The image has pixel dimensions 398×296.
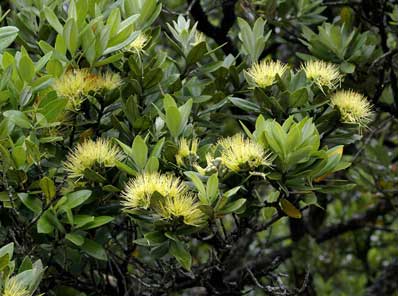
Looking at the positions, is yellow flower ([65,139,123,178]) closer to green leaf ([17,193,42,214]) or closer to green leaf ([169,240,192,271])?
green leaf ([17,193,42,214])

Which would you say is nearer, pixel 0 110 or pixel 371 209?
pixel 0 110

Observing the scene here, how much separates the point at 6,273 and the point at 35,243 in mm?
470

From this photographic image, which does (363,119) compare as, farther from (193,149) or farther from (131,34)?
(131,34)

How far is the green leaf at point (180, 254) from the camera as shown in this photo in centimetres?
171

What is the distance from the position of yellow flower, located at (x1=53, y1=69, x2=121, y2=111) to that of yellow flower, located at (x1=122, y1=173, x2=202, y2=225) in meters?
0.37

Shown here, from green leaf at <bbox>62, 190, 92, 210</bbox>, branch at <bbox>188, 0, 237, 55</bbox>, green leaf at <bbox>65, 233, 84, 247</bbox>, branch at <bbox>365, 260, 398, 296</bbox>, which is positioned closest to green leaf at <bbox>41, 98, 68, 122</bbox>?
Answer: green leaf at <bbox>62, 190, 92, 210</bbox>

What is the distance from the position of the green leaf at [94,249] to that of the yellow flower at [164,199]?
0.31m

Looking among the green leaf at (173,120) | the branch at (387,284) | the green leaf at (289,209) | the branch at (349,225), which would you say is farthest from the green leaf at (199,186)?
the branch at (387,284)

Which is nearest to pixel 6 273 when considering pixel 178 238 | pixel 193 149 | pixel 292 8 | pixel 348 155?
pixel 178 238

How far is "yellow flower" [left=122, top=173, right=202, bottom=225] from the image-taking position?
5.34ft

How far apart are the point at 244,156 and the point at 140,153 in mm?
274

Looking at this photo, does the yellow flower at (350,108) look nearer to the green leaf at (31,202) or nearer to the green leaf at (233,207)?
the green leaf at (233,207)

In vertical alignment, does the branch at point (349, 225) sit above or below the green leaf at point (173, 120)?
below

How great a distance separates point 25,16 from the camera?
2240mm
